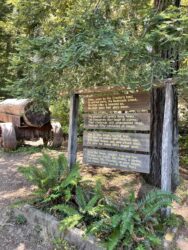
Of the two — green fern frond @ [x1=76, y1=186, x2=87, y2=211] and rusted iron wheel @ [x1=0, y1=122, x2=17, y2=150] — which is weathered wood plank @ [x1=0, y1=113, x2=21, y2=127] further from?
green fern frond @ [x1=76, y1=186, x2=87, y2=211]

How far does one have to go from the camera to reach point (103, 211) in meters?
4.21

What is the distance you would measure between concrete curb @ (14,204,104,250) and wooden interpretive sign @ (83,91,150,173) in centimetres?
135

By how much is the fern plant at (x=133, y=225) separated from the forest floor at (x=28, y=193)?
613 millimetres

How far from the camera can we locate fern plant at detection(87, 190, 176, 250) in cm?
363

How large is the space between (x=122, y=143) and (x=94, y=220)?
53.7 inches

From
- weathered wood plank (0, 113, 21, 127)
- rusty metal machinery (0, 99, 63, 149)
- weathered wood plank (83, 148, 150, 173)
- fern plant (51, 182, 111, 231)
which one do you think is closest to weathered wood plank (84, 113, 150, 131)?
weathered wood plank (83, 148, 150, 173)

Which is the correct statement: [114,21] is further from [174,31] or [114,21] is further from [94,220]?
[94,220]

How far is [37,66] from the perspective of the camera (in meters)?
4.59

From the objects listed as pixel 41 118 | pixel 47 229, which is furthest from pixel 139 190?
pixel 41 118

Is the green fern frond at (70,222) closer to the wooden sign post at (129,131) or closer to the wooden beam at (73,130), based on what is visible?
the wooden sign post at (129,131)

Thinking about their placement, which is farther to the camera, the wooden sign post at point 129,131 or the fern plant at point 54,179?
the fern plant at point 54,179

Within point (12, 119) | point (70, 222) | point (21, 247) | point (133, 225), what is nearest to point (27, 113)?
point (12, 119)

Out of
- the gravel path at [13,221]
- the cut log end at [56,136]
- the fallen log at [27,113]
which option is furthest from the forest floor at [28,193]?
the cut log end at [56,136]

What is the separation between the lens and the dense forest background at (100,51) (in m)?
3.95
